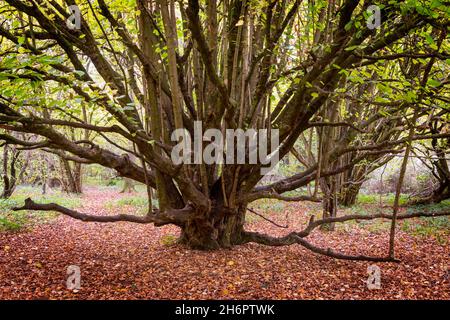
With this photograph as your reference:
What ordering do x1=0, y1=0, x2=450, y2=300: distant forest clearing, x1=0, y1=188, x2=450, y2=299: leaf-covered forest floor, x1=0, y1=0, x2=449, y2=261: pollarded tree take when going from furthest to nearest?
1. x1=0, y1=188, x2=450, y2=299: leaf-covered forest floor
2. x1=0, y1=0, x2=450, y2=300: distant forest clearing
3. x1=0, y1=0, x2=449, y2=261: pollarded tree

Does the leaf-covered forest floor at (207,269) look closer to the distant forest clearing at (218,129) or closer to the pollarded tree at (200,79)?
the distant forest clearing at (218,129)

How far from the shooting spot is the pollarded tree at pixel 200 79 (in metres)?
3.85

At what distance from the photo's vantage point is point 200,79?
17.3 feet

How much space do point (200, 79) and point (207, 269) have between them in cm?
308

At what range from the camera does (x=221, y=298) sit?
4496 millimetres

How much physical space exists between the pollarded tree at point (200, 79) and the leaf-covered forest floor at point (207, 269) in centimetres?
66

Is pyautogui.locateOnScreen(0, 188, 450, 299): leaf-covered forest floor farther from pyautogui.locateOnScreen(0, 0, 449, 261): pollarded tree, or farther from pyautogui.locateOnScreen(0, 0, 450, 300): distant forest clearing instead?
pyautogui.locateOnScreen(0, 0, 449, 261): pollarded tree

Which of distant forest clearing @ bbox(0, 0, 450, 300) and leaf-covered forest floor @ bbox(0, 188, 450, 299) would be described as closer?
distant forest clearing @ bbox(0, 0, 450, 300)

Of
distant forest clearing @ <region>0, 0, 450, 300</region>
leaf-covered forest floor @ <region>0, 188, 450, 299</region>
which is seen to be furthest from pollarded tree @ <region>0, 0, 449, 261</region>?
leaf-covered forest floor @ <region>0, 188, 450, 299</region>

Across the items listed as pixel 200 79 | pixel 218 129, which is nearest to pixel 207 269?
pixel 218 129

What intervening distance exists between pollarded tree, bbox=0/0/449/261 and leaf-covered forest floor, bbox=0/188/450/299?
Answer: 2.18 feet

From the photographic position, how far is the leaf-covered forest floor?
180 inches

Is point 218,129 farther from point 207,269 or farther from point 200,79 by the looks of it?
point 207,269
